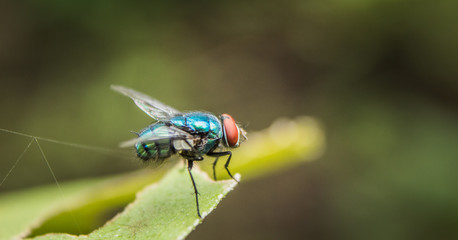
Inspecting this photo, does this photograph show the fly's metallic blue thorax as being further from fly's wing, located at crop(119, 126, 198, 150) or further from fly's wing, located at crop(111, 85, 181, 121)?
fly's wing, located at crop(111, 85, 181, 121)

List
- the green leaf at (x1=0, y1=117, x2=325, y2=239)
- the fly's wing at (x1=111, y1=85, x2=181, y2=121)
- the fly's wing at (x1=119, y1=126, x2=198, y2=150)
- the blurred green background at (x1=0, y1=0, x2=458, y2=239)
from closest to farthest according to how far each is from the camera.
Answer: the green leaf at (x1=0, y1=117, x2=325, y2=239) < the fly's wing at (x1=119, y1=126, x2=198, y2=150) < the fly's wing at (x1=111, y1=85, x2=181, y2=121) < the blurred green background at (x1=0, y1=0, x2=458, y2=239)

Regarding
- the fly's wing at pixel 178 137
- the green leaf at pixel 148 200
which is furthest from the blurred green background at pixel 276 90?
the fly's wing at pixel 178 137

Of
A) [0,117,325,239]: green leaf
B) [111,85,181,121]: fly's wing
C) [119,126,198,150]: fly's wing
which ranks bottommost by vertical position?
[0,117,325,239]: green leaf

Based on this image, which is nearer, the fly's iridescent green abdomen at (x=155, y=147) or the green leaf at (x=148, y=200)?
the green leaf at (x=148, y=200)

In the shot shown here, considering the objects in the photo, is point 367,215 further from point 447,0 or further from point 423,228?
point 447,0

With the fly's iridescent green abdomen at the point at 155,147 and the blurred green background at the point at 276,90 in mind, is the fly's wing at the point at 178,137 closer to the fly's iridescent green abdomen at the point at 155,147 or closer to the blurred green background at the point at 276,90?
the fly's iridescent green abdomen at the point at 155,147

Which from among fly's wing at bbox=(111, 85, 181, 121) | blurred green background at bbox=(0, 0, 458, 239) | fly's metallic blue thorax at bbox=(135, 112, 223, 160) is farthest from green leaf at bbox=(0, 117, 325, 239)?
blurred green background at bbox=(0, 0, 458, 239)
